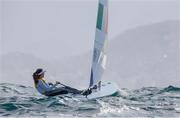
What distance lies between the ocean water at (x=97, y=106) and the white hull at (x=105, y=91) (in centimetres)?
51

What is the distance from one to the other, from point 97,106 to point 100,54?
591 cm

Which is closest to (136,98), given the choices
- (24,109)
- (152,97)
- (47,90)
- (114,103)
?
(152,97)

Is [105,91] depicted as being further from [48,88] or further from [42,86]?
[42,86]

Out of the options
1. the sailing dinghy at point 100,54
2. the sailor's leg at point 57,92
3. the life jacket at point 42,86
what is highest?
the sailing dinghy at point 100,54

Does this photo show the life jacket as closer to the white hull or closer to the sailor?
the sailor

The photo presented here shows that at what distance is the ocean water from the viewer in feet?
76.9

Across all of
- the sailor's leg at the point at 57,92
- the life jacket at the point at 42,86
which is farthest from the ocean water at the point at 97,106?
the life jacket at the point at 42,86

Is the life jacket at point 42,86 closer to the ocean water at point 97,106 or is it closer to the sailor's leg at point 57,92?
the sailor's leg at point 57,92

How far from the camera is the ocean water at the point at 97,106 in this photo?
23.5 meters

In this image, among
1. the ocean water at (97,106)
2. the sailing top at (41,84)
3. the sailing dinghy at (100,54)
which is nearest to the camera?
the ocean water at (97,106)

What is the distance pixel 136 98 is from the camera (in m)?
29.6

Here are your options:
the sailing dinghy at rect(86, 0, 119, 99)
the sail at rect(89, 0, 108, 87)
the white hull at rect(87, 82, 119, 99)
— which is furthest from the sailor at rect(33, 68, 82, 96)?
the sail at rect(89, 0, 108, 87)

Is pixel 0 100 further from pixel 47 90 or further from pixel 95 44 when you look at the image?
pixel 95 44

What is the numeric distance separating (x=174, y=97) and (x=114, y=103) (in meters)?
5.21
